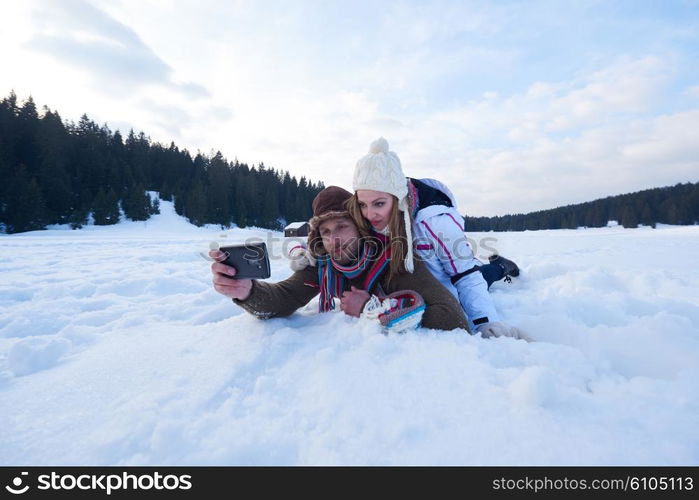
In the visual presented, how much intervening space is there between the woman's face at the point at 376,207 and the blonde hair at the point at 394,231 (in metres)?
0.03

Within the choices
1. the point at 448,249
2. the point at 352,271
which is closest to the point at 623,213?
the point at 448,249

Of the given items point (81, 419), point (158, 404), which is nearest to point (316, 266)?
point (158, 404)

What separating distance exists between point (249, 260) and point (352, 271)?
2.31 ft

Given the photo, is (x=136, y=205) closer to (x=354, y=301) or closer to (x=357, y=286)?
(x=357, y=286)

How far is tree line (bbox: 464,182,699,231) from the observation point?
45938 mm

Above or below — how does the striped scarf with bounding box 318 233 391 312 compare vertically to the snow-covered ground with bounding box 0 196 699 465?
above

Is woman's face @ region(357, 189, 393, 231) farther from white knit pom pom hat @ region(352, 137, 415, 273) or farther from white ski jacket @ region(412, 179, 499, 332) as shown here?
white ski jacket @ region(412, 179, 499, 332)

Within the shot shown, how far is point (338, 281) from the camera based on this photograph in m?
2.36

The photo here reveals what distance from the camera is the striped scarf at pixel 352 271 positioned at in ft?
7.29

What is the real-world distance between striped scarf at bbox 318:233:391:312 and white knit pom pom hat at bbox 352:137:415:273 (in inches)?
9.9
